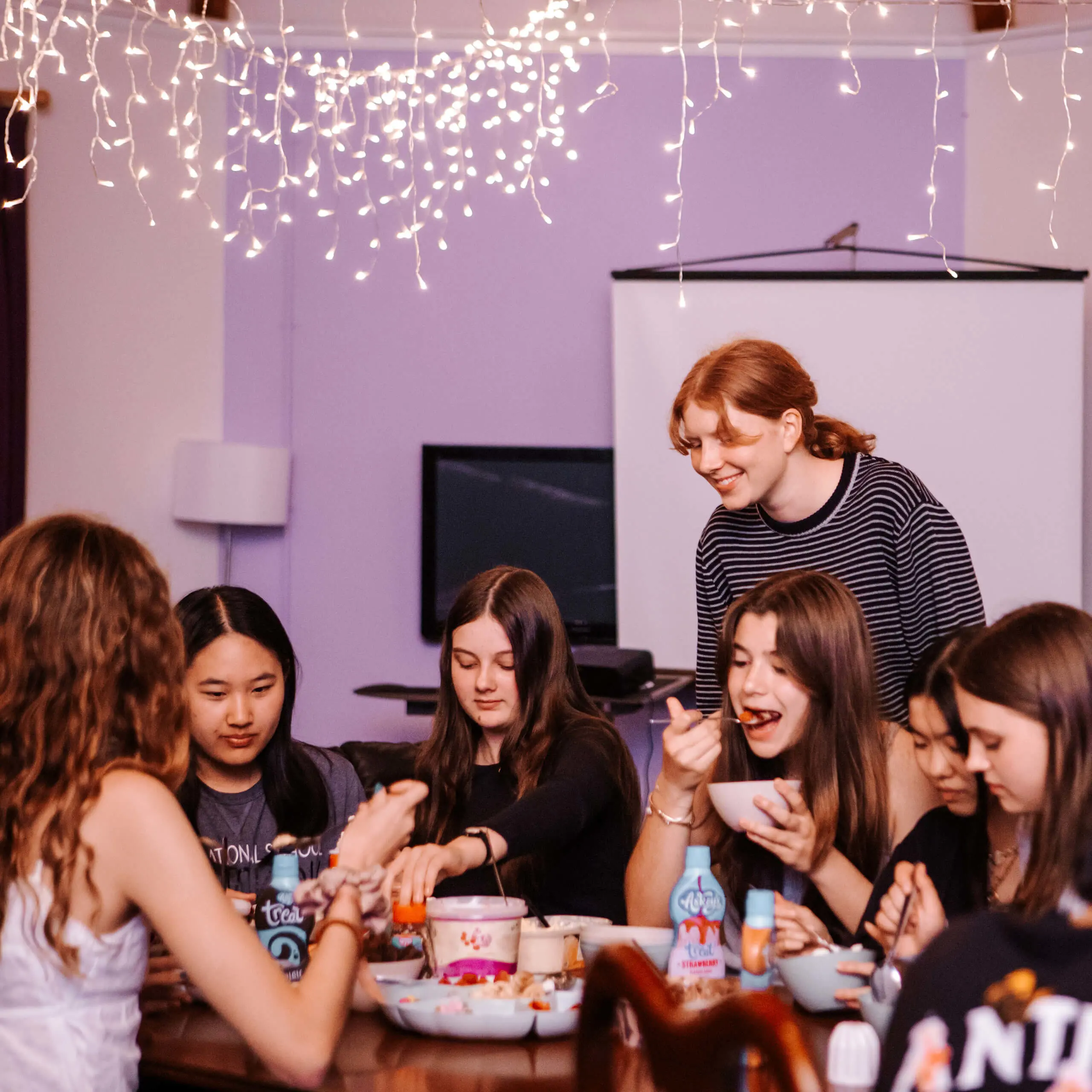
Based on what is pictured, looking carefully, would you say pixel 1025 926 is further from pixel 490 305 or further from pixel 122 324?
pixel 122 324

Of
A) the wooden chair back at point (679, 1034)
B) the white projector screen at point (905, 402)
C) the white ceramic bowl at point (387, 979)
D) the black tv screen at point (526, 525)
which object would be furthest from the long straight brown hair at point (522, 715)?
the black tv screen at point (526, 525)

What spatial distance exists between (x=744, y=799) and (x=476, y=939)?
1.19 ft

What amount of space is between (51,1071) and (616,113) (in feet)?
11.9

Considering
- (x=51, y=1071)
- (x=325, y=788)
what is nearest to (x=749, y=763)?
(x=325, y=788)

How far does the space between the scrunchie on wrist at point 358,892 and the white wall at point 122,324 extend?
2872 mm

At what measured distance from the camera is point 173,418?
14.1 ft

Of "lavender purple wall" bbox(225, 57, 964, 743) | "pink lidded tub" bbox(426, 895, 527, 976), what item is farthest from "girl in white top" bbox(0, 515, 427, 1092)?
"lavender purple wall" bbox(225, 57, 964, 743)

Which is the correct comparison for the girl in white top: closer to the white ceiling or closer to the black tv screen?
the black tv screen

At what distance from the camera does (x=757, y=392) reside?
2.15 meters

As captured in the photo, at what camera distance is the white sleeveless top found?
4.16 ft

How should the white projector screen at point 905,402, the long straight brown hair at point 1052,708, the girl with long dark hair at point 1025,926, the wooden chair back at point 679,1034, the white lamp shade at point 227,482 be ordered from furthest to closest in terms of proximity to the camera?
the white lamp shade at point 227,482 → the white projector screen at point 905,402 → the long straight brown hair at point 1052,708 → the girl with long dark hair at point 1025,926 → the wooden chair back at point 679,1034

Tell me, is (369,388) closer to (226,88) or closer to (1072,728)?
(226,88)

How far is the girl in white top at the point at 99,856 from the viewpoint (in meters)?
1.23

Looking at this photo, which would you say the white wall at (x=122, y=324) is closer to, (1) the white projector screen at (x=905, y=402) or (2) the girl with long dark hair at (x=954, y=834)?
(1) the white projector screen at (x=905, y=402)
